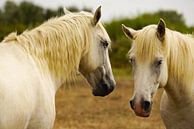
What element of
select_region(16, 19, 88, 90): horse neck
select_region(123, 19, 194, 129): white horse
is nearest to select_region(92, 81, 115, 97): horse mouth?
select_region(16, 19, 88, 90): horse neck

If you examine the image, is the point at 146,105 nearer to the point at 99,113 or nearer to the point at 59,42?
the point at 59,42

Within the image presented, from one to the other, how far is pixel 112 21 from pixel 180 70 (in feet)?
122

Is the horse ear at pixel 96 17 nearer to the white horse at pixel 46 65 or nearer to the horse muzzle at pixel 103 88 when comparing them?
the white horse at pixel 46 65

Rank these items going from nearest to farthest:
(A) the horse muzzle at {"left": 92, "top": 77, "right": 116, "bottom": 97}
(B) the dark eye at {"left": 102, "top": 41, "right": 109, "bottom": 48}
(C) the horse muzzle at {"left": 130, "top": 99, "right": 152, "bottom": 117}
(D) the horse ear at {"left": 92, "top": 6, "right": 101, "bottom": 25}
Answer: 1. (C) the horse muzzle at {"left": 130, "top": 99, "right": 152, "bottom": 117}
2. (D) the horse ear at {"left": 92, "top": 6, "right": 101, "bottom": 25}
3. (B) the dark eye at {"left": 102, "top": 41, "right": 109, "bottom": 48}
4. (A) the horse muzzle at {"left": 92, "top": 77, "right": 116, "bottom": 97}

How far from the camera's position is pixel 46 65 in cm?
540

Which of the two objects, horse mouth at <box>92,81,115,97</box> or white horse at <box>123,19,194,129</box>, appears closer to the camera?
white horse at <box>123,19,194,129</box>

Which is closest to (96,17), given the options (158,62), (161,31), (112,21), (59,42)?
(59,42)

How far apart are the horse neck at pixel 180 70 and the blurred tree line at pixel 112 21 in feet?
90.5

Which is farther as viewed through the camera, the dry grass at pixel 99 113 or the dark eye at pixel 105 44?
the dry grass at pixel 99 113

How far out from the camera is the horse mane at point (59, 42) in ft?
17.5

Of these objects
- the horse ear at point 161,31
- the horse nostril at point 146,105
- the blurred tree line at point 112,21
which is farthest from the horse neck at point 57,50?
the blurred tree line at point 112,21

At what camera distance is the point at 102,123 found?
1204 centimetres

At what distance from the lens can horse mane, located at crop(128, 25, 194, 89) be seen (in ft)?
17.8

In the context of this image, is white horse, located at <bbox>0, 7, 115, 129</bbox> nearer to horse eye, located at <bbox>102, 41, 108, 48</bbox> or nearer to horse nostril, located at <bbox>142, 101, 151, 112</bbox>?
horse eye, located at <bbox>102, 41, 108, 48</bbox>
